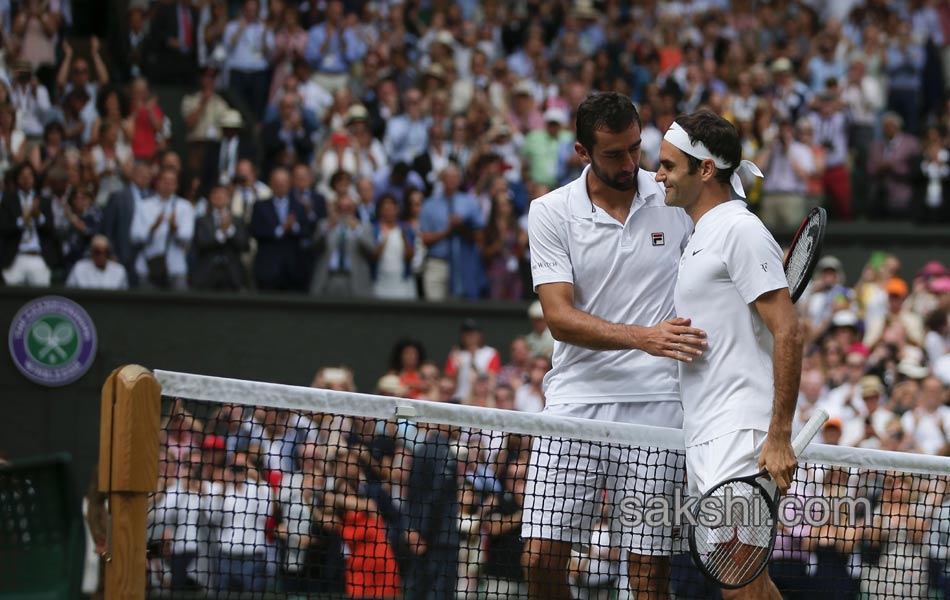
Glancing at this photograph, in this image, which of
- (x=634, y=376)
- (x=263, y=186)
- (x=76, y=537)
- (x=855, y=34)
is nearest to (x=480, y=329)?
(x=263, y=186)

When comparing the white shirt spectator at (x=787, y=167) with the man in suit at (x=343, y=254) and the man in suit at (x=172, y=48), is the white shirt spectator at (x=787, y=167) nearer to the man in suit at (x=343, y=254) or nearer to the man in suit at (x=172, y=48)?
the man in suit at (x=343, y=254)

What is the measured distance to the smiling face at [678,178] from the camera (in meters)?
5.48

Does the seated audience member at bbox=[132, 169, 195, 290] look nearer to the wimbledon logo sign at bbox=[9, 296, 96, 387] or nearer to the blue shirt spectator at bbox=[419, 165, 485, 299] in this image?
the wimbledon logo sign at bbox=[9, 296, 96, 387]

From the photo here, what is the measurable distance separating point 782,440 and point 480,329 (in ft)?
31.4

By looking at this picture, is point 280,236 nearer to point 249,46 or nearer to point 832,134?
point 249,46

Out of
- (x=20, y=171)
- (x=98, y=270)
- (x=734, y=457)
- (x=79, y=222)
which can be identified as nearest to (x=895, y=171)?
(x=98, y=270)

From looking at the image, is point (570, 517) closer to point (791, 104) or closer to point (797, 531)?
point (797, 531)

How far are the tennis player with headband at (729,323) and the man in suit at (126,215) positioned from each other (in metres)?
9.32

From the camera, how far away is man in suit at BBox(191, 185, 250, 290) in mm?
14133

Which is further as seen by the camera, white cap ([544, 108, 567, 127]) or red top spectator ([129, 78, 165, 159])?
white cap ([544, 108, 567, 127])

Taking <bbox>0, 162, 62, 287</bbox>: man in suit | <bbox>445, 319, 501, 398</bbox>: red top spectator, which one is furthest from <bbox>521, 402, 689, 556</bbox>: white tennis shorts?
<bbox>0, 162, 62, 287</bbox>: man in suit

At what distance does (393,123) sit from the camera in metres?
15.9

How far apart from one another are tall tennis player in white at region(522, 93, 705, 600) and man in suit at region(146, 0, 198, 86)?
11533mm

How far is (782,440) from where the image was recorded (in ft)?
17.0
